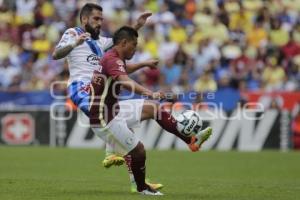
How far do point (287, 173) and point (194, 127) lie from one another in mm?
4962

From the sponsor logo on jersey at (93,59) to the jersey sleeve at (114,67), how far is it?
5.80 feet

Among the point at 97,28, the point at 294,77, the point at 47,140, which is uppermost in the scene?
the point at 97,28

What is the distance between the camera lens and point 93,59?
41.6 feet

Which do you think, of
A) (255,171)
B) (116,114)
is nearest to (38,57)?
(255,171)

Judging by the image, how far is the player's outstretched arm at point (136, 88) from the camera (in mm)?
10041

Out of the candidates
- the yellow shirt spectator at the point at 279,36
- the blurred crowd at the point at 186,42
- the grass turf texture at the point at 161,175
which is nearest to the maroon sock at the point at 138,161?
the grass turf texture at the point at 161,175

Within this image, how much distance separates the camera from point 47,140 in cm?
2309

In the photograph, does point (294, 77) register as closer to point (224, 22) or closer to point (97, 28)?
point (224, 22)

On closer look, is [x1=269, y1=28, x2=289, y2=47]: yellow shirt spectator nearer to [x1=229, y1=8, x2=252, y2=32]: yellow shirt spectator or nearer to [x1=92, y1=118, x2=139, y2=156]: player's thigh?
[x1=229, y1=8, x2=252, y2=32]: yellow shirt spectator

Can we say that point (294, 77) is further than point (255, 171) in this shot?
Yes

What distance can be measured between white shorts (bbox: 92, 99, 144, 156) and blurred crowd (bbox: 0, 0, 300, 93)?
11.5 m

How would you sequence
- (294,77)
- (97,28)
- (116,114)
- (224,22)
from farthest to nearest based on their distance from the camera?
(224,22) → (294,77) → (97,28) → (116,114)

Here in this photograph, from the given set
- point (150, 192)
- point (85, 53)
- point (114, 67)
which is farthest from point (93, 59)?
point (150, 192)

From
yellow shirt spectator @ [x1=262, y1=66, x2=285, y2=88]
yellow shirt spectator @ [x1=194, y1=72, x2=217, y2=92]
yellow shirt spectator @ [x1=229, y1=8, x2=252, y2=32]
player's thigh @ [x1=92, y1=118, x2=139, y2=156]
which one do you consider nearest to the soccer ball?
player's thigh @ [x1=92, y1=118, x2=139, y2=156]
